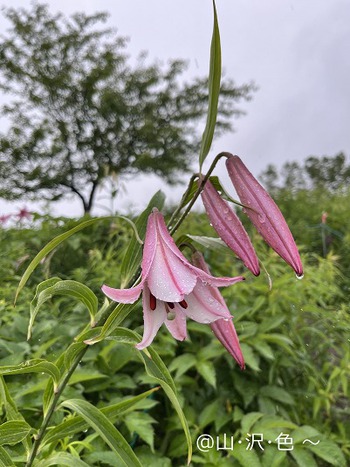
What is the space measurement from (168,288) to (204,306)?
6 centimetres

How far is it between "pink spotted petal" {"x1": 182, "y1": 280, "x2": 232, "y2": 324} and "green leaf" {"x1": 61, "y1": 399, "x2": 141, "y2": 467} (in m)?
0.14

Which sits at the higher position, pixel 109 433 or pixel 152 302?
pixel 152 302

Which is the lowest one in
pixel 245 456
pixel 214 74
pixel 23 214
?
pixel 245 456

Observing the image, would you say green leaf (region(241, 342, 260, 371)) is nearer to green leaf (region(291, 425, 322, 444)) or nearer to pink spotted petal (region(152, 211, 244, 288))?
green leaf (region(291, 425, 322, 444))

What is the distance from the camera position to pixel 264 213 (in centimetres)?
52

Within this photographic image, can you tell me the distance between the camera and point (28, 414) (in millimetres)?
958

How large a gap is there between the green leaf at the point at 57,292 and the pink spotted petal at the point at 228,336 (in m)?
0.14

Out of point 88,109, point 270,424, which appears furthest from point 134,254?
point 88,109

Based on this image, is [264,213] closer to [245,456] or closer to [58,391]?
[58,391]

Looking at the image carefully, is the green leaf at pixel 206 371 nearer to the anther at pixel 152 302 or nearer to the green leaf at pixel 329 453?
the green leaf at pixel 329 453

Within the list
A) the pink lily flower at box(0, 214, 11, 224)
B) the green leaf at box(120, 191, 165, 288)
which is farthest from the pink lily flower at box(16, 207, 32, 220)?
the green leaf at box(120, 191, 165, 288)

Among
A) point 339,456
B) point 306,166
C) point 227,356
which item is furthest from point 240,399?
point 306,166

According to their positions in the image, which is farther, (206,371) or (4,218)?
(4,218)

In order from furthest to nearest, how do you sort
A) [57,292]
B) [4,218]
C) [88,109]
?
[88,109]
[4,218]
[57,292]
